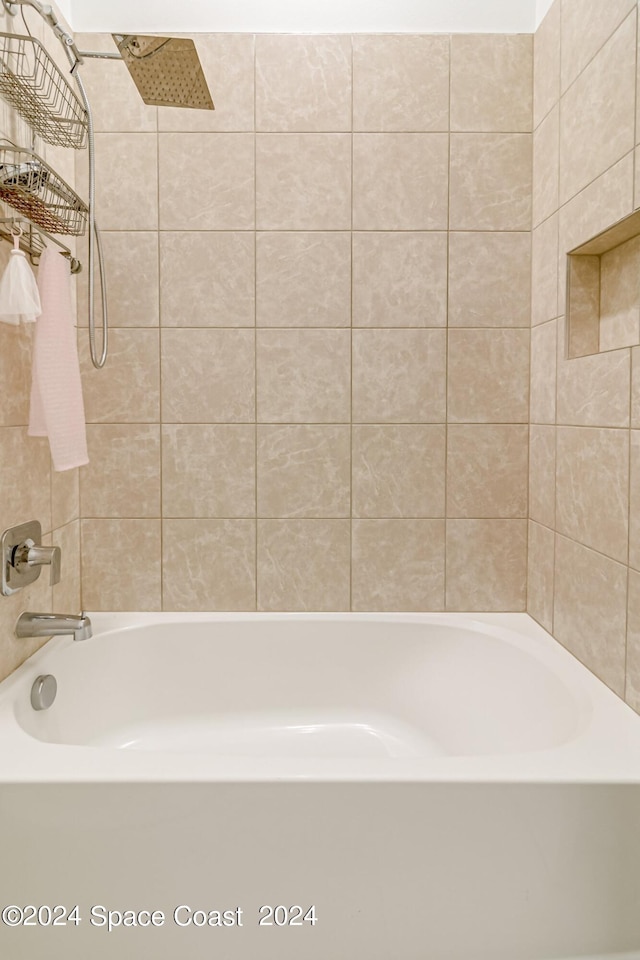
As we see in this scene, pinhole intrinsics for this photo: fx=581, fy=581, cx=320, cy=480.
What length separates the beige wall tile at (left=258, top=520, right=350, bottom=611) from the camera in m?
1.84

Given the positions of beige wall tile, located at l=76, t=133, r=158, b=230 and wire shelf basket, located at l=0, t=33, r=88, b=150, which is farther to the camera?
beige wall tile, located at l=76, t=133, r=158, b=230

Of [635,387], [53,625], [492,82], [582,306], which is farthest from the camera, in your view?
[492,82]

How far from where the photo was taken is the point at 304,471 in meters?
1.83

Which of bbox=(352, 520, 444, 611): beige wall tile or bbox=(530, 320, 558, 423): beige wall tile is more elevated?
bbox=(530, 320, 558, 423): beige wall tile

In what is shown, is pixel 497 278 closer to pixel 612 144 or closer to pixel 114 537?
pixel 612 144

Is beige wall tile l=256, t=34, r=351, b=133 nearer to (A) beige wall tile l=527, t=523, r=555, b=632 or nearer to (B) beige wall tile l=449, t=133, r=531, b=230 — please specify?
(B) beige wall tile l=449, t=133, r=531, b=230

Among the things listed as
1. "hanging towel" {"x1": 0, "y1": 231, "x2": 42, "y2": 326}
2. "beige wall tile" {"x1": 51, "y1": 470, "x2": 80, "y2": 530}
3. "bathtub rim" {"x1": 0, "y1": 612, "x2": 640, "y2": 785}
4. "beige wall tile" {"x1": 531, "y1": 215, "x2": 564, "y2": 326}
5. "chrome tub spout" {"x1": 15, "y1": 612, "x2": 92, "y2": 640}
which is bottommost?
"bathtub rim" {"x1": 0, "y1": 612, "x2": 640, "y2": 785}

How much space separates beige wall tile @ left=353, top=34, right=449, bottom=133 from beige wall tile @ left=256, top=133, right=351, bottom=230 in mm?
117

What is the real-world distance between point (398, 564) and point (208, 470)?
0.67 meters

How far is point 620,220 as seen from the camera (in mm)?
1257

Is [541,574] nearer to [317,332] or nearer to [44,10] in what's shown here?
[317,332]

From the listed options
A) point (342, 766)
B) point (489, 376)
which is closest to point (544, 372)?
point (489, 376)
